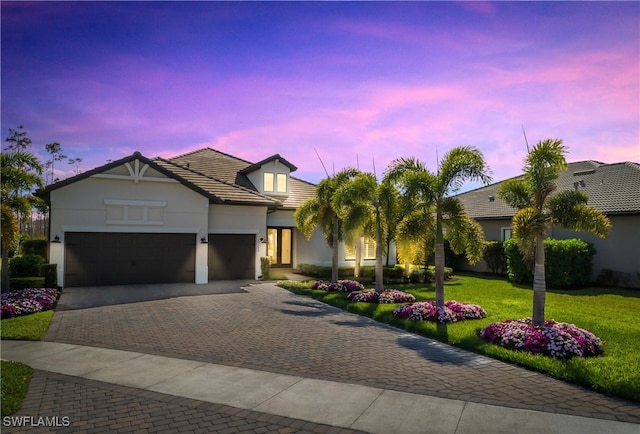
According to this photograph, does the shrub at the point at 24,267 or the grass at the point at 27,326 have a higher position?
the shrub at the point at 24,267

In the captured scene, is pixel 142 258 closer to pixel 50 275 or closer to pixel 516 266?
pixel 50 275

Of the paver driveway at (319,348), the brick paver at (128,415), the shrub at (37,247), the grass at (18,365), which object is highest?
the shrub at (37,247)

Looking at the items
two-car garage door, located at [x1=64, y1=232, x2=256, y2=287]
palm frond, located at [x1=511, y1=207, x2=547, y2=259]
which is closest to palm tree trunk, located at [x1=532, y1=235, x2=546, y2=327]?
palm frond, located at [x1=511, y1=207, x2=547, y2=259]

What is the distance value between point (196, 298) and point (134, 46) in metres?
9.36

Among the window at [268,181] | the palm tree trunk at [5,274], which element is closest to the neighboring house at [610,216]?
the window at [268,181]

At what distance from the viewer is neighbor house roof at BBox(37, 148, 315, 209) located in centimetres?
1909

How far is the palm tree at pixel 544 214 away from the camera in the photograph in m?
10.1

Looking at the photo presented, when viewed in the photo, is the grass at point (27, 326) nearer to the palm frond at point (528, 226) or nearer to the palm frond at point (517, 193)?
the palm frond at point (528, 226)

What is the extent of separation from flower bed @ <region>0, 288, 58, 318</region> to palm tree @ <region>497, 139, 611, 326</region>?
14620mm

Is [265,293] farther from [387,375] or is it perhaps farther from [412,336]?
[387,375]

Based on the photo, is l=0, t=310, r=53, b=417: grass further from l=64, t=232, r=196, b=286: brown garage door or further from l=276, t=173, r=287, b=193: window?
l=276, t=173, r=287, b=193: window

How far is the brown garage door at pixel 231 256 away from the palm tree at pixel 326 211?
12.5ft

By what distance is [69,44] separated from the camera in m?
13.4

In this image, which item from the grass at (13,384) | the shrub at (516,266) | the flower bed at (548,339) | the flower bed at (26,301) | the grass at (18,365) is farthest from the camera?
the shrub at (516,266)
